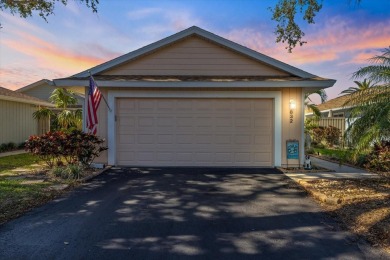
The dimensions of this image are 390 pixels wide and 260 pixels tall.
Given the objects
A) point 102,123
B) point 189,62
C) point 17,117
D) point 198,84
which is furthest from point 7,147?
point 198,84

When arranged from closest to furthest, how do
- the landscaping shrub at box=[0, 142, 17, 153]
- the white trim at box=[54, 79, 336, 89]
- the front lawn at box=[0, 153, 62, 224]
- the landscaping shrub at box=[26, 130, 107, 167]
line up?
the front lawn at box=[0, 153, 62, 224] < the landscaping shrub at box=[26, 130, 107, 167] < the white trim at box=[54, 79, 336, 89] < the landscaping shrub at box=[0, 142, 17, 153]

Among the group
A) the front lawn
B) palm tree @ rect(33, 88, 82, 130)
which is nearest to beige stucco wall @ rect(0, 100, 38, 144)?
palm tree @ rect(33, 88, 82, 130)

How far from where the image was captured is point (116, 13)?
10719 millimetres

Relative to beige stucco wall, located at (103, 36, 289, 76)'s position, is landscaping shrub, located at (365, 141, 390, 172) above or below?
below

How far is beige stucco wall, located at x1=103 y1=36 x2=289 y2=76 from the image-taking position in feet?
34.5

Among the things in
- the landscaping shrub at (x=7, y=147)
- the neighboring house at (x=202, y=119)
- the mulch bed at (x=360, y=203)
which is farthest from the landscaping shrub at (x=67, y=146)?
the landscaping shrub at (x=7, y=147)

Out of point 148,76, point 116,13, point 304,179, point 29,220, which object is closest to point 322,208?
point 304,179

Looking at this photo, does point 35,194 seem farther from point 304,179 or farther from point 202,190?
point 304,179

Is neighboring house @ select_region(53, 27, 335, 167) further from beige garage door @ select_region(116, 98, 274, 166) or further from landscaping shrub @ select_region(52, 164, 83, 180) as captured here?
landscaping shrub @ select_region(52, 164, 83, 180)

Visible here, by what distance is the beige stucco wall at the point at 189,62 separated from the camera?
414 inches

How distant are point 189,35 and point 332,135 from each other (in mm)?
11638

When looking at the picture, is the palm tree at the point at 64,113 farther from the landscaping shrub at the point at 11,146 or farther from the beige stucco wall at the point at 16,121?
the landscaping shrub at the point at 11,146

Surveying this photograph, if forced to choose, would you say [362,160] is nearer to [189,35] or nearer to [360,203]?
[360,203]

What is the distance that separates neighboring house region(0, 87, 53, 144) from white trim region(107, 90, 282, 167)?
764 cm
